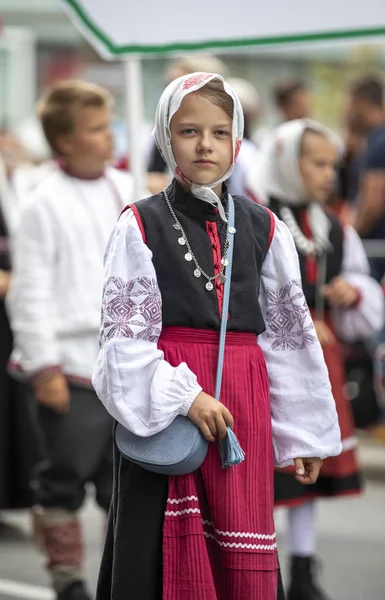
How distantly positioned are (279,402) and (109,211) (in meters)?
1.96

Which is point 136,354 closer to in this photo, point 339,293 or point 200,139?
point 200,139

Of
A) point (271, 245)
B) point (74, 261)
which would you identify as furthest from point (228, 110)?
point (74, 261)

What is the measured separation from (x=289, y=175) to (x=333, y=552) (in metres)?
2.01

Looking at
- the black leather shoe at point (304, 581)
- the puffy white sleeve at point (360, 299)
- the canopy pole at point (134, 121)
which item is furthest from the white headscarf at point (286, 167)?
the black leather shoe at point (304, 581)

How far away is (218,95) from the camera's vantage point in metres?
3.97

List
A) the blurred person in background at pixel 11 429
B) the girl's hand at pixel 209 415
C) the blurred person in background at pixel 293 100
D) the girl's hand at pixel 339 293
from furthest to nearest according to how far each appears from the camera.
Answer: the blurred person in background at pixel 293 100 → the blurred person in background at pixel 11 429 → the girl's hand at pixel 339 293 → the girl's hand at pixel 209 415

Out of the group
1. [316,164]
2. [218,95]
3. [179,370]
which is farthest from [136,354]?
[316,164]

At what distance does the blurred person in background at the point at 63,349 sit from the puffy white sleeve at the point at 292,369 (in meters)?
1.65

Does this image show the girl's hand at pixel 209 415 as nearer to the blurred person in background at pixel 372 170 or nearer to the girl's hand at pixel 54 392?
the girl's hand at pixel 54 392

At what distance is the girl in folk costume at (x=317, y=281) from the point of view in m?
5.90

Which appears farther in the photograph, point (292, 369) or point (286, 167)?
point (286, 167)

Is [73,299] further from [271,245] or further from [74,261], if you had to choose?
[271,245]

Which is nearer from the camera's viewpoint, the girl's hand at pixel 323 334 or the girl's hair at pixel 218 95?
the girl's hair at pixel 218 95

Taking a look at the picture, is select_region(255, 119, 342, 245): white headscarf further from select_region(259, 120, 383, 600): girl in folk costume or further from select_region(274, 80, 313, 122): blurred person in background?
select_region(274, 80, 313, 122): blurred person in background
